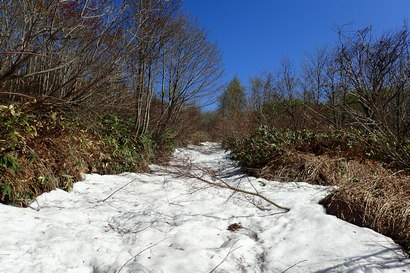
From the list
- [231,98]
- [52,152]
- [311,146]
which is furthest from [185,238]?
[231,98]

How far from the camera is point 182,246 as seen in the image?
2.29 meters

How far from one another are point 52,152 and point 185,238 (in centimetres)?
251

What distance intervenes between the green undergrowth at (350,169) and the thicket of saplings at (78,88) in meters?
2.94

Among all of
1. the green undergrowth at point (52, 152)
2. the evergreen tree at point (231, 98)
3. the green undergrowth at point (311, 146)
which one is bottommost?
the green undergrowth at point (52, 152)

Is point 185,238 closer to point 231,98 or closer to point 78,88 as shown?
point 78,88

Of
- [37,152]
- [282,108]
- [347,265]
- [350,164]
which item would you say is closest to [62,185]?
[37,152]

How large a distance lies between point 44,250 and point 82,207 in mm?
1099

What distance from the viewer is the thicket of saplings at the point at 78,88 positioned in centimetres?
330

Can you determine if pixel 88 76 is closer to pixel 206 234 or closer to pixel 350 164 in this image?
pixel 206 234

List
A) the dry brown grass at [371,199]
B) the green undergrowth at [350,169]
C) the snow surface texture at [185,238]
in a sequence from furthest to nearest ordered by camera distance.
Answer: the green undergrowth at [350,169], the dry brown grass at [371,199], the snow surface texture at [185,238]

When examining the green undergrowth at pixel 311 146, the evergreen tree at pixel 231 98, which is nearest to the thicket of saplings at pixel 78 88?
the green undergrowth at pixel 311 146

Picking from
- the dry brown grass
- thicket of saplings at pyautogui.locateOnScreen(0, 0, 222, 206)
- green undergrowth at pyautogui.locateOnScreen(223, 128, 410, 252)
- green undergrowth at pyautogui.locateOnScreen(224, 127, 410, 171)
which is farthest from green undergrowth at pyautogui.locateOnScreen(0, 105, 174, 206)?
the dry brown grass

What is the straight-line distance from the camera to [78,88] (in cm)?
512

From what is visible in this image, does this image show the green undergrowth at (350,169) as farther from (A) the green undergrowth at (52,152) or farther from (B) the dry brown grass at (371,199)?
(A) the green undergrowth at (52,152)
